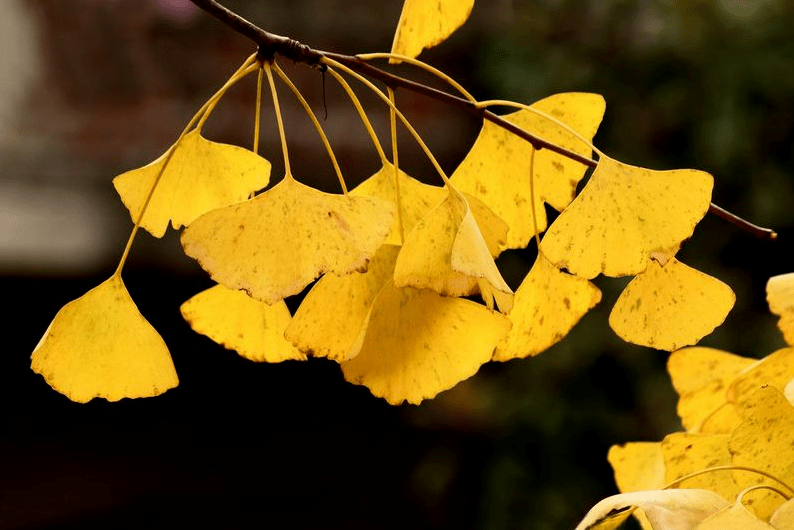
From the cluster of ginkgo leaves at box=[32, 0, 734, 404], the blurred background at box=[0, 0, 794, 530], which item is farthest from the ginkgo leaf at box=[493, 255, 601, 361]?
the blurred background at box=[0, 0, 794, 530]

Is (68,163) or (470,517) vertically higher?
(68,163)

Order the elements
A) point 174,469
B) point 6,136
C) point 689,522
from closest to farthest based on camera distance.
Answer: point 689,522, point 6,136, point 174,469

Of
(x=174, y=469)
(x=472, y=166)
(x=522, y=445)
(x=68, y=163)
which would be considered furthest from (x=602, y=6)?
(x=472, y=166)

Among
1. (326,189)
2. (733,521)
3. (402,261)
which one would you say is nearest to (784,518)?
(733,521)

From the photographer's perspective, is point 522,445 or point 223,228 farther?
point 522,445

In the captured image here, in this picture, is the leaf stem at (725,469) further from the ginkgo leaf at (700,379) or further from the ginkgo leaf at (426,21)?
the ginkgo leaf at (426,21)

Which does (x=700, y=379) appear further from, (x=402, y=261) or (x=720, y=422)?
(x=402, y=261)

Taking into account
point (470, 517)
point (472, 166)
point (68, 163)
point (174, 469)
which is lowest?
point (470, 517)

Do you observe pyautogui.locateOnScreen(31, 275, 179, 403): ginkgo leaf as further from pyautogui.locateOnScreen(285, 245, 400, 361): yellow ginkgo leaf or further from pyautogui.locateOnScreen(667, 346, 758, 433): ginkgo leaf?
pyautogui.locateOnScreen(667, 346, 758, 433): ginkgo leaf

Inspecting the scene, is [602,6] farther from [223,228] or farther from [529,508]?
[223,228]
